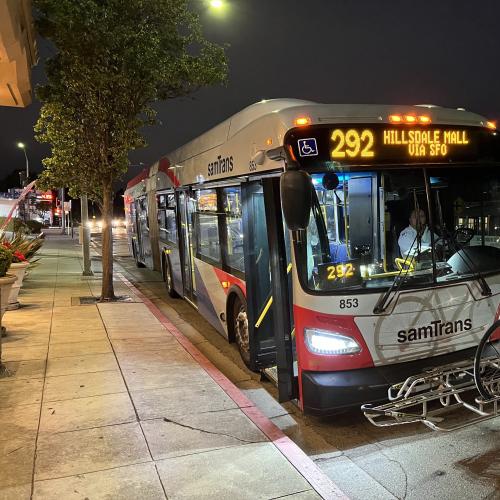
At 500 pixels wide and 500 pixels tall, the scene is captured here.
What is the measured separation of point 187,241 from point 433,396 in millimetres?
6100

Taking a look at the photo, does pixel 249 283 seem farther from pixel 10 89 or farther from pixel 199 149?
pixel 10 89

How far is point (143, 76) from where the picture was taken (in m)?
10.4

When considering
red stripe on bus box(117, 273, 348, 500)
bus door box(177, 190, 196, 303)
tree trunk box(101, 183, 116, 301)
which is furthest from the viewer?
tree trunk box(101, 183, 116, 301)

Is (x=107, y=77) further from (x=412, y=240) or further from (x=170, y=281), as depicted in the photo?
(x=412, y=240)

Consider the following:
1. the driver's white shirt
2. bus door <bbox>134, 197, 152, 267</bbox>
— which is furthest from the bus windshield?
→ bus door <bbox>134, 197, 152, 267</bbox>

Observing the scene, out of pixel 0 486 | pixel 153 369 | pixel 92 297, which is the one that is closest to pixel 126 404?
pixel 153 369

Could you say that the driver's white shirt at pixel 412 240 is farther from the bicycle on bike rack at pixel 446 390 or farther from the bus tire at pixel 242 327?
the bus tire at pixel 242 327

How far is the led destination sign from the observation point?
179 inches

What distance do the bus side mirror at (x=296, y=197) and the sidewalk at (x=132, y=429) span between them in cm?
189

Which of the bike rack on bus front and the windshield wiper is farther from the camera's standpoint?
the windshield wiper

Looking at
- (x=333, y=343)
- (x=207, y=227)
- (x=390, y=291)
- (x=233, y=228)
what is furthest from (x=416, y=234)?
(x=207, y=227)

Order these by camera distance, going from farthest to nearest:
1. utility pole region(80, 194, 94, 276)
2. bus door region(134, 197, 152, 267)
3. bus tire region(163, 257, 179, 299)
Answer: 1. utility pole region(80, 194, 94, 276)
2. bus door region(134, 197, 152, 267)
3. bus tire region(163, 257, 179, 299)

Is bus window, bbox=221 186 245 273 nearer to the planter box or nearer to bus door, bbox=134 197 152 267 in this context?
the planter box

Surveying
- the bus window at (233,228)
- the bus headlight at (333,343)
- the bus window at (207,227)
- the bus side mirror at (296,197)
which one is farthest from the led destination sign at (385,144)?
the bus window at (207,227)
